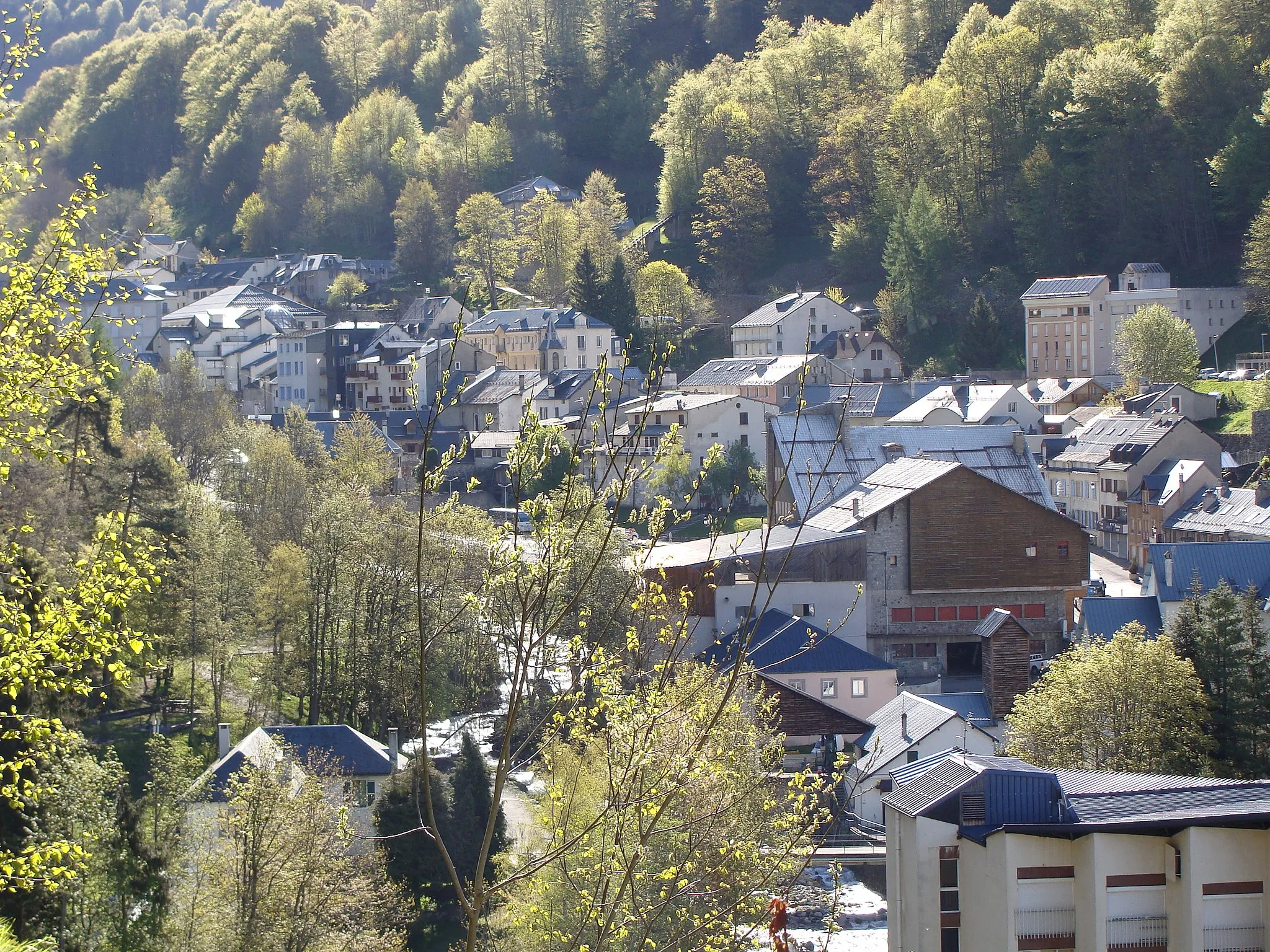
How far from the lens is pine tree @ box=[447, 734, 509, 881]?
68.2 feet

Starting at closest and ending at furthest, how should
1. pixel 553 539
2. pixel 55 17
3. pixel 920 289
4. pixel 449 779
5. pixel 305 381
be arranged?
1. pixel 553 539
2. pixel 449 779
3. pixel 920 289
4. pixel 305 381
5. pixel 55 17

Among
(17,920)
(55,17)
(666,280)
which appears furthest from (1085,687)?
(55,17)

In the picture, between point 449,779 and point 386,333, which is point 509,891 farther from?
point 386,333

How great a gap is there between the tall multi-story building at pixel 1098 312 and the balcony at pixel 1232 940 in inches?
1674

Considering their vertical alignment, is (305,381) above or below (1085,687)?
above

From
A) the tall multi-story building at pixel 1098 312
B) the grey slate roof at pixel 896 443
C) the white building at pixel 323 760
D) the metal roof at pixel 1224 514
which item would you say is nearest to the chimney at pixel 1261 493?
the metal roof at pixel 1224 514

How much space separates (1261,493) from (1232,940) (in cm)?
2500

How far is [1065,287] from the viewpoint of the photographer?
5322 centimetres

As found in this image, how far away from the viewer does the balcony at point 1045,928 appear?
501 inches

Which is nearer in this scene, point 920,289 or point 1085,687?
point 1085,687

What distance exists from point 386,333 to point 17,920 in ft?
163

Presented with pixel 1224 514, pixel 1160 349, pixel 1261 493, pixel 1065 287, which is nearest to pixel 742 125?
pixel 1065 287

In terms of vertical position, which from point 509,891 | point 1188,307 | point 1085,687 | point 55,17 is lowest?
point 509,891

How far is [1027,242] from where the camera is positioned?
58.6m
